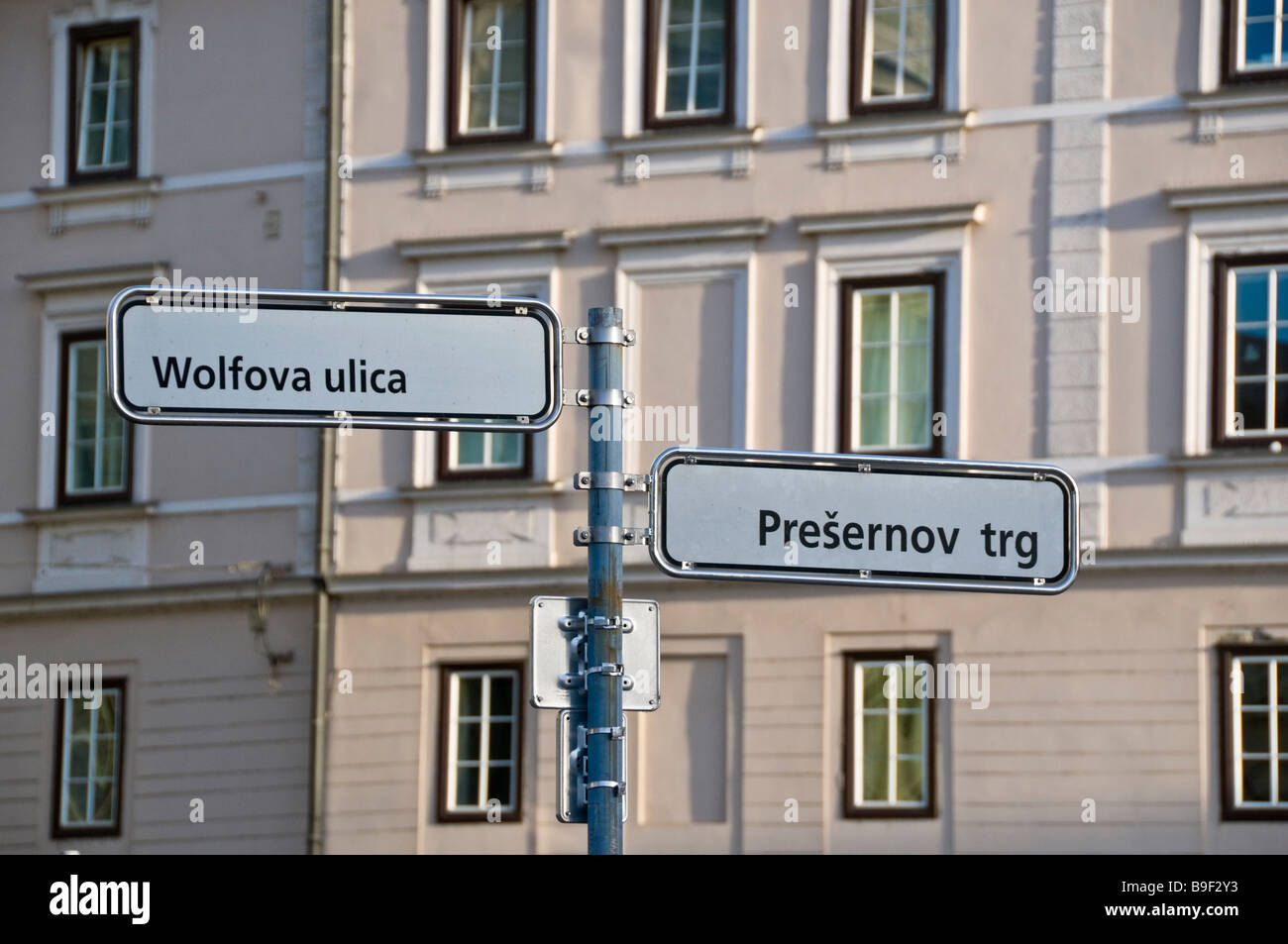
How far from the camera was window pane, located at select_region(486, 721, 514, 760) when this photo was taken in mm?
20125

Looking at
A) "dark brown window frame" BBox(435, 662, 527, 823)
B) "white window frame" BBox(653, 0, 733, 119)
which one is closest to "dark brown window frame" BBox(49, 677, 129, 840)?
"dark brown window frame" BBox(435, 662, 527, 823)

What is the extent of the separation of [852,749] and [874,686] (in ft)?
1.89

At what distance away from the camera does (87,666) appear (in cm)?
2153

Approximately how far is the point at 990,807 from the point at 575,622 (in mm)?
13633

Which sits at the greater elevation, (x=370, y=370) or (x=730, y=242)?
(x=730, y=242)

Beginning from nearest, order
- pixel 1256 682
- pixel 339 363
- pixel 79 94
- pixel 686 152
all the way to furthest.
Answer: pixel 339 363 < pixel 1256 682 < pixel 686 152 < pixel 79 94

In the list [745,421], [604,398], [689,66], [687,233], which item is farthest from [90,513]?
[604,398]

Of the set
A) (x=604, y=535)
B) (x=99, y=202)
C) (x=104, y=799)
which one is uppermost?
(x=99, y=202)

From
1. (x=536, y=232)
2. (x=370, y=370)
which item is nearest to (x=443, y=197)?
(x=536, y=232)

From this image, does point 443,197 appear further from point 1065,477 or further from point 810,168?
point 1065,477

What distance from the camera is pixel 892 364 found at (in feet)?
63.9

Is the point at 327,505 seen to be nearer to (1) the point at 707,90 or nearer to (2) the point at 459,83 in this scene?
(2) the point at 459,83

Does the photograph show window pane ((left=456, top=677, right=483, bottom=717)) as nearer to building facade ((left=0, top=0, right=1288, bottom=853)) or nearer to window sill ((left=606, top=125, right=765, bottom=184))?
building facade ((left=0, top=0, right=1288, bottom=853))

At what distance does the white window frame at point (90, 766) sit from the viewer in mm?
21203
